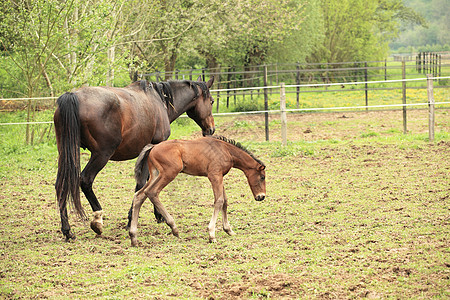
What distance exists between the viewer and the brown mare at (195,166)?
18.1 feet

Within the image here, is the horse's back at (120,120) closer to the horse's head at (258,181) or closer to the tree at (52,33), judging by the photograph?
the horse's head at (258,181)

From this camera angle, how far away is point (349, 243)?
16.4 ft

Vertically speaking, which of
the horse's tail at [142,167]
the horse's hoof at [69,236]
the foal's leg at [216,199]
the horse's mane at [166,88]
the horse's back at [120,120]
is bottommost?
the horse's hoof at [69,236]

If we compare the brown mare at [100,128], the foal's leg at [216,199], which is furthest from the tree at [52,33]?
the foal's leg at [216,199]

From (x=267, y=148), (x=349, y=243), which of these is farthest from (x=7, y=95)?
(x=349, y=243)

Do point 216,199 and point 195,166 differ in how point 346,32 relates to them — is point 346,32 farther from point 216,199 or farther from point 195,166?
point 216,199

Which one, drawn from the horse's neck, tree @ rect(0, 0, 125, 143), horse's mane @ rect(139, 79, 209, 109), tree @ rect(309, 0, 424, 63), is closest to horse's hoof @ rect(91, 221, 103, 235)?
horse's mane @ rect(139, 79, 209, 109)

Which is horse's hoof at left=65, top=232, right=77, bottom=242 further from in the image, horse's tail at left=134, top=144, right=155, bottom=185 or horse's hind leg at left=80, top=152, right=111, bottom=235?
horse's tail at left=134, top=144, right=155, bottom=185

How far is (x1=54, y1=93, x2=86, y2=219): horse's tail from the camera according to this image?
5457 mm

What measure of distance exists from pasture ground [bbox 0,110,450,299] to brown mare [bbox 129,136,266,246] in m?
0.34

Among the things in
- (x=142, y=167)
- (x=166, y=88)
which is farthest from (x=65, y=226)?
(x=166, y=88)

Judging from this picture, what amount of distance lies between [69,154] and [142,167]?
928 millimetres

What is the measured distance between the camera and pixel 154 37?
1784 cm

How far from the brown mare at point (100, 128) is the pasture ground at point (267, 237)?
0.66 metres
